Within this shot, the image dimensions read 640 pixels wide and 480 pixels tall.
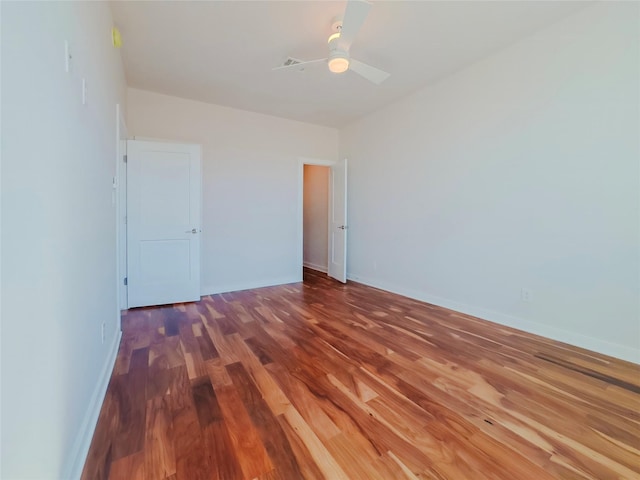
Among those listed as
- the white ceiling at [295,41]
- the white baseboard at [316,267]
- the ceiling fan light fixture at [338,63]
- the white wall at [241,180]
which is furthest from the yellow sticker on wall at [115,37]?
the white baseboard at [316,267]

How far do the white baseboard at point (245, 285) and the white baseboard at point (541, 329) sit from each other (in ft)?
6.23

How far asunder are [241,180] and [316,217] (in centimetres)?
222

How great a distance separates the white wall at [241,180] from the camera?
12.2 ft

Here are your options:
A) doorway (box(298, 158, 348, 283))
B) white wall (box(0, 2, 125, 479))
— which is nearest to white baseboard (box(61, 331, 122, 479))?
white wall (box(0, 2, 125, 479))

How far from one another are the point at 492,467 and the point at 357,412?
64 centimetres

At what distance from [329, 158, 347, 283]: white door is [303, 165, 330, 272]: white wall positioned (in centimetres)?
59

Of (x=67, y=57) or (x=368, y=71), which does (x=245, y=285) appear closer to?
(x=368, y=71)

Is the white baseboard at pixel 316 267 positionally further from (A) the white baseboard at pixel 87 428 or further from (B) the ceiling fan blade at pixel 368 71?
(A) the white baseboard at pixel 87 428

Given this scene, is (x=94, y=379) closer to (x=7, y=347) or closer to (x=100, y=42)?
(x=7, y=347)

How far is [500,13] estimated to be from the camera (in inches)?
87.6

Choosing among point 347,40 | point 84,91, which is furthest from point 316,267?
point 84,91

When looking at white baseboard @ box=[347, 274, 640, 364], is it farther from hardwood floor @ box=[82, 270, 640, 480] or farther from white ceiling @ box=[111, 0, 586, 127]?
white ceiling @ box=[111, 0, 586, 127]

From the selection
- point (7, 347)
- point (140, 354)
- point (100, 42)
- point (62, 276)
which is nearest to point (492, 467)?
point (7, 347)

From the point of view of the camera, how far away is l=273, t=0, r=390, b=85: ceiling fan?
1766 millimetres
